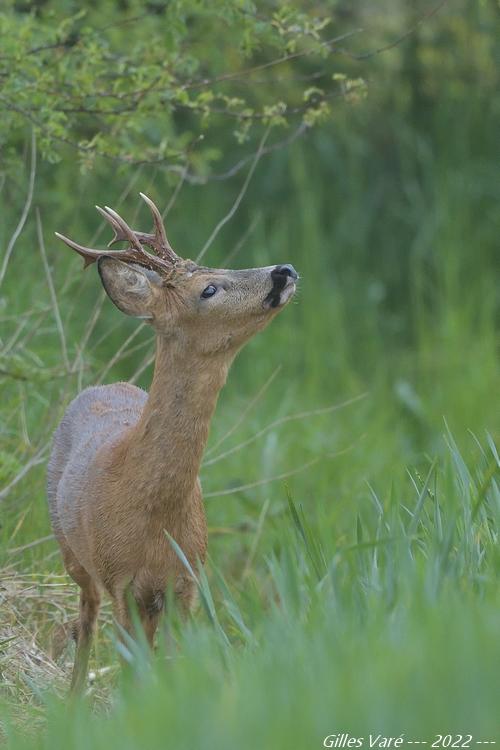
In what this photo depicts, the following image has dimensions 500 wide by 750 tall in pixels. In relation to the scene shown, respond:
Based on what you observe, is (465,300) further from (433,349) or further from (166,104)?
(166,104)

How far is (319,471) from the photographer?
339 inches

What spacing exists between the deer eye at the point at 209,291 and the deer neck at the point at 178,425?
0.61ft

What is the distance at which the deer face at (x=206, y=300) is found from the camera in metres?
4.75

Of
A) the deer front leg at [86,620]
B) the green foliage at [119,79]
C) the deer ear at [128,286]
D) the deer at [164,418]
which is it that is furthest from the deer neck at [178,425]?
the green foliage at [119,79]

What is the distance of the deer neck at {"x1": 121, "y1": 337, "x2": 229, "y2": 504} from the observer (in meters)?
4.74

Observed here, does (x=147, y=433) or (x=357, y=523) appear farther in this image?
(x=147, y=433)

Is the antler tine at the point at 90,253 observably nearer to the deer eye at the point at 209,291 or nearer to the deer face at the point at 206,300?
the deer face at the point at 206,300

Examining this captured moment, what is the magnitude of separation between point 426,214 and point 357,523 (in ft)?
23.5

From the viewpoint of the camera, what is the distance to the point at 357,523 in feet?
14.2

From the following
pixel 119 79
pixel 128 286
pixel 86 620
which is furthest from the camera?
pixel 119 79

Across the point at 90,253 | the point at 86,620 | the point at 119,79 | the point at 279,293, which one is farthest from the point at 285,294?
the point at 119,79

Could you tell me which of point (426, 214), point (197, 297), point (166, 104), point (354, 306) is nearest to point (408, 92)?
point (426, 214)

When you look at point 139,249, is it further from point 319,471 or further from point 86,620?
point 319,471

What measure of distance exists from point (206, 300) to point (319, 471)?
3.92m
